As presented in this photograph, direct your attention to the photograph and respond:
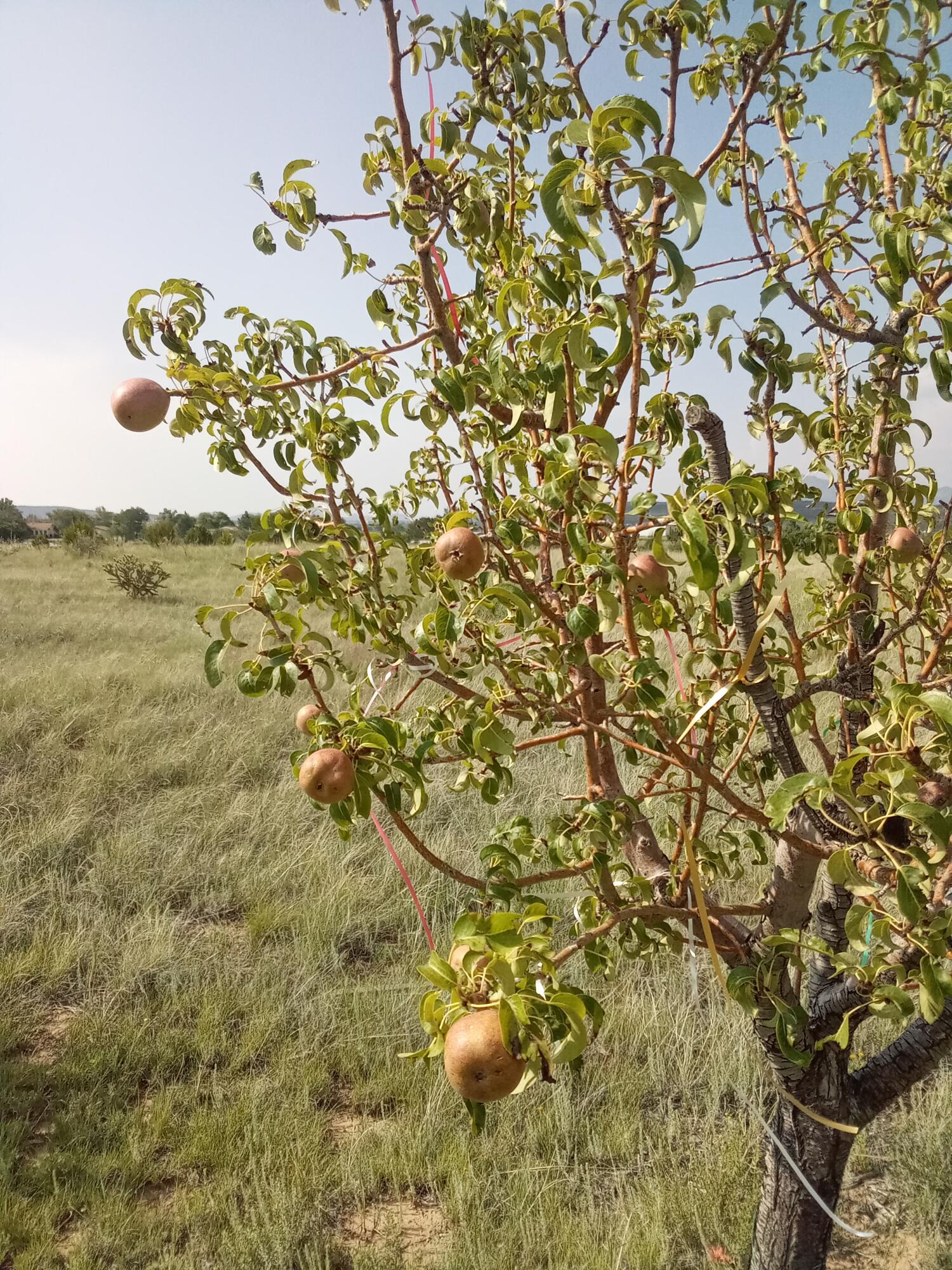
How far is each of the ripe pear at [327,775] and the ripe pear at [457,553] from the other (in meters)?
0.30

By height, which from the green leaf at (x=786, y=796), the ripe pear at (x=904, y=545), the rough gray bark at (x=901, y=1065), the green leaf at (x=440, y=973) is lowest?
the rough gray bark at (x=901, y=1065)

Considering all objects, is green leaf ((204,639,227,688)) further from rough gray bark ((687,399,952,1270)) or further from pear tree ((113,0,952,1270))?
rough gray bark ((687,399,952,1270))

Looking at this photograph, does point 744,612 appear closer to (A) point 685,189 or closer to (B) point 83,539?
(A) point 685,189

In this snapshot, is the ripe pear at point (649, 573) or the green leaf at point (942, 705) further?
the ripe pear at point (649, 573)

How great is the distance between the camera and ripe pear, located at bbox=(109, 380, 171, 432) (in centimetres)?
107

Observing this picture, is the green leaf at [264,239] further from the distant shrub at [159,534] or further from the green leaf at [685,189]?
the distant shrub at [159,534]

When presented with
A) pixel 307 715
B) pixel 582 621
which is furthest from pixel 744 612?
pixel 307 715

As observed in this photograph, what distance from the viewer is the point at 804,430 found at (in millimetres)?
1415

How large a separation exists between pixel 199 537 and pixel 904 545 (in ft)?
85.6

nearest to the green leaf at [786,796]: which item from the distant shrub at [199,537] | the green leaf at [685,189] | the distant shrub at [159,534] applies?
the green leaf at [685,189]

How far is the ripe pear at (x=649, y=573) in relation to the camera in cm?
114

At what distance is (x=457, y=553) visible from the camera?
106 centimetres

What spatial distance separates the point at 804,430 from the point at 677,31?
670 millimetres

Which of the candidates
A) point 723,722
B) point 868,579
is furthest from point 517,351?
point 723,722
